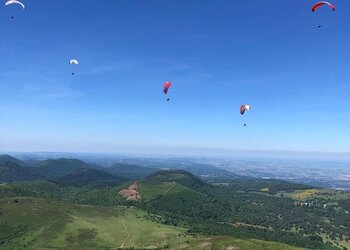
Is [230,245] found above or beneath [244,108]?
beneath

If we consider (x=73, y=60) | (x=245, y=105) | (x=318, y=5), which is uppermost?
(x=318, y=5)

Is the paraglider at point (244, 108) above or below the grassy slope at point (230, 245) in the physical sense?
above

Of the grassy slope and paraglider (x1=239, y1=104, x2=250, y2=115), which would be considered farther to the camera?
the grassy slope

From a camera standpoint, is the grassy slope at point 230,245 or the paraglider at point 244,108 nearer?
the paraglider at point 244,108

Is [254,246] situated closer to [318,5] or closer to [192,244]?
[192,244]

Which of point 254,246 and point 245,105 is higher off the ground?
point 245,105

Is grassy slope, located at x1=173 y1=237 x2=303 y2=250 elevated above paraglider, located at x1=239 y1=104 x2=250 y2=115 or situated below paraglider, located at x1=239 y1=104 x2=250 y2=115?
below

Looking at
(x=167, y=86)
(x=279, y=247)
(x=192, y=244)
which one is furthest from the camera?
(x=192, y=244)

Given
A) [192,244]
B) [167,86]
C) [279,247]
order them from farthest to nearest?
[192,244] < [279,247] < [167,86]

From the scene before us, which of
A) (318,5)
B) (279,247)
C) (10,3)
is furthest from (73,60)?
(279,247)

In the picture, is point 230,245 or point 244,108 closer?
point 244,108

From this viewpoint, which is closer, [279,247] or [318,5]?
[318,5]
